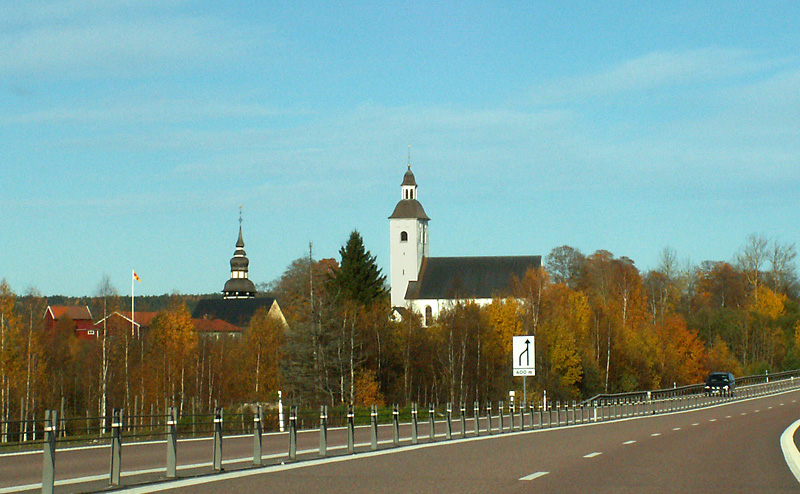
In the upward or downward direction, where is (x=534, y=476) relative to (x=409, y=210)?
downward

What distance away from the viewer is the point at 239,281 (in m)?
181

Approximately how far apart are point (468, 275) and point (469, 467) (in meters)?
124

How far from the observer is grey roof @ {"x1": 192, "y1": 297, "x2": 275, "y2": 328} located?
15900cm

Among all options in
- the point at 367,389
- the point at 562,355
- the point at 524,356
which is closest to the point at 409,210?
the point at 562,355

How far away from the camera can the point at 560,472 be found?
680 inches

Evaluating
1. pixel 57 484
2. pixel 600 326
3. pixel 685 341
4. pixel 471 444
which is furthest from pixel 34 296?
pixel 57 484

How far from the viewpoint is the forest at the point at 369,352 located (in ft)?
260

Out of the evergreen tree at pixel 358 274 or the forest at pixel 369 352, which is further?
the evergreen tree at pixel 358 274

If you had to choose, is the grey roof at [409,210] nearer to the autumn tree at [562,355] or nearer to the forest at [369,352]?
the forest at [369,352]

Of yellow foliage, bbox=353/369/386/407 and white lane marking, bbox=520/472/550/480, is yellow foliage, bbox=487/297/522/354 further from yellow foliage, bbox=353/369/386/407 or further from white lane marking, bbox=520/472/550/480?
white lane marking, bbox=520/472/550/480

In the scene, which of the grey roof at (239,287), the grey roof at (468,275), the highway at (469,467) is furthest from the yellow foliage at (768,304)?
the highway at (469,467)

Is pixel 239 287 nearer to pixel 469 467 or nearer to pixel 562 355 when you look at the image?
pixel 562 355

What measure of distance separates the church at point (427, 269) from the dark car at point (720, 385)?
57.2 meters

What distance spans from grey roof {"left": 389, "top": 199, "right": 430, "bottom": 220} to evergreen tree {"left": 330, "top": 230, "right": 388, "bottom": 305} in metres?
37.9
